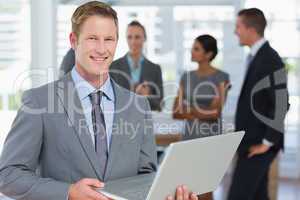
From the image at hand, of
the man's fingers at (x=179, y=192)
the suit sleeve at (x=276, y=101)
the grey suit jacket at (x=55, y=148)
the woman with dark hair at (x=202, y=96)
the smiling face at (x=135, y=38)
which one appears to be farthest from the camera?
the smiling face at (x=135, y=38)

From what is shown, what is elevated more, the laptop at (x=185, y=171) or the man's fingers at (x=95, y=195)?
the laptop at (x=185, y=171)

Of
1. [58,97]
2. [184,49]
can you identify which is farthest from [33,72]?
[58,97]

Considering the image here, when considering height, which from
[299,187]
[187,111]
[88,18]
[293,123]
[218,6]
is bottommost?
[299,187]

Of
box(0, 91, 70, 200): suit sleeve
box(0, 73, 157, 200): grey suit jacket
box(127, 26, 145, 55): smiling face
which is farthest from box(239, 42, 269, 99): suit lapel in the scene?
box(0, 91, 70, 200): suit sleeve

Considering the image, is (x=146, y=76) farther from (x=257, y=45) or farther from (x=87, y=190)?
(x=87, y=190)

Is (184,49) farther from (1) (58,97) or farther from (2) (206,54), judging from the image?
(1) (58,97)

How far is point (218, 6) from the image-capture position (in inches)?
214

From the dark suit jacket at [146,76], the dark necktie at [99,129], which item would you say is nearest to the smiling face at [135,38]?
the dark suit jacket at [146,76]

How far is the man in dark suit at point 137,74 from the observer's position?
11.9 ft

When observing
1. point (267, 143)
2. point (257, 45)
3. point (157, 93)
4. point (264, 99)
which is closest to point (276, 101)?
point (264, 99)

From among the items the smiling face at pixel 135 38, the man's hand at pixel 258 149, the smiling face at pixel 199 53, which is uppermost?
the smiling face at pixel 135 38

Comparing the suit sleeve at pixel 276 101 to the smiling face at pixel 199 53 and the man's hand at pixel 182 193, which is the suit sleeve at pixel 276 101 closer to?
the smiling face at pixel 199 53

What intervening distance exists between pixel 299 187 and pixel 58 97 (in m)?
4.17

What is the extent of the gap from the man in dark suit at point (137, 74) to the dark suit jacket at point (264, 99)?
2.82 feet
